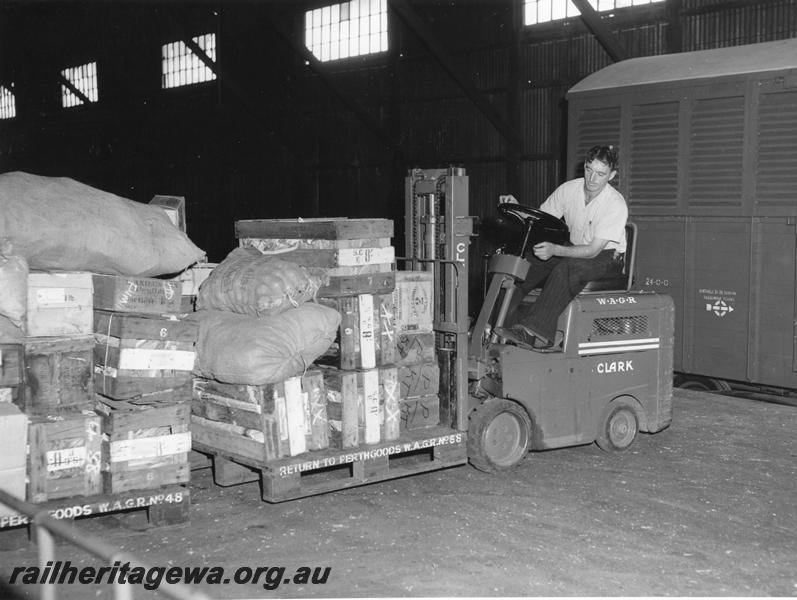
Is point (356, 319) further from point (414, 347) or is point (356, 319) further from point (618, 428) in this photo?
point (618, 428)

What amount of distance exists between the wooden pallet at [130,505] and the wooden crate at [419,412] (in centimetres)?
164

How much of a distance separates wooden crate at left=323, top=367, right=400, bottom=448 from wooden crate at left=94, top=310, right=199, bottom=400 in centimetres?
96

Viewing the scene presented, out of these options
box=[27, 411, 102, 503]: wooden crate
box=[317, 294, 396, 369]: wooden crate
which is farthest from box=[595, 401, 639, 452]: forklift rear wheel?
box=[27, 411, 102, 503]: wooden crate

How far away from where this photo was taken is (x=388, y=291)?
20.6 ft

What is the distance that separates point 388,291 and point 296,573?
6.92ft

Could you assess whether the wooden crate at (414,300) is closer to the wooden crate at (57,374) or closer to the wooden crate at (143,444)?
the wooden crate at (143,444)

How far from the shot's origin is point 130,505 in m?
5.30

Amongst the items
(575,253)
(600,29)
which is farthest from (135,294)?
(600,29)

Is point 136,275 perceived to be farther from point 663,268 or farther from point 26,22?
point 26,22

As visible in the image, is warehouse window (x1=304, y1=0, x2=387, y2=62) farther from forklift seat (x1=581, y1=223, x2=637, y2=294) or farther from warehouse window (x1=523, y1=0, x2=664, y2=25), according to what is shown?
forklift seat (x1=581, y1=223, x2=637, y2=294)

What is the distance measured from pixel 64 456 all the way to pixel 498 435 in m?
2.96

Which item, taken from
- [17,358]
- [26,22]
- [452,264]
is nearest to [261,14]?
[26,22]

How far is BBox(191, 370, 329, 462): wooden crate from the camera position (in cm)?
573

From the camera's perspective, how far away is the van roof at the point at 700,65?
877 centimetres
